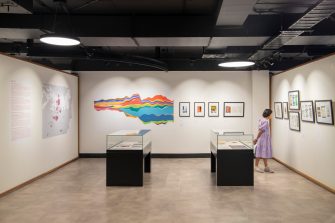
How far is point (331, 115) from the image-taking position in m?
6.21

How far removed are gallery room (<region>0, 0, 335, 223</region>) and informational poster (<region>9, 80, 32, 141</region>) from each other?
Result: 0.13 feet

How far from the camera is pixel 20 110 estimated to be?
6801mm

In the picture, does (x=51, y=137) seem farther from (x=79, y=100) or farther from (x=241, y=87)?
(x=241, y=87)

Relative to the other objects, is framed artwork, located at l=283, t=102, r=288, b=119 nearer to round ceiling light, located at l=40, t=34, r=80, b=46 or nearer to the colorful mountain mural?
the colorful mountain mural

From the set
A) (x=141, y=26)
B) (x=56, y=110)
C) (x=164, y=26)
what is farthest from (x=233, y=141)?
(x=56, y=110)

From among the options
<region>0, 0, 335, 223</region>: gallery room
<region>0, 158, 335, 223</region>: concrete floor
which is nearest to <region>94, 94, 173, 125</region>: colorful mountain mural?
<region>0, 0, 335, 223</region>: gallery room

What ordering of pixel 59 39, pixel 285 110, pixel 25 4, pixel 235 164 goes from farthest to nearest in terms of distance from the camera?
pixel 285 110
pixel 235 164
pixel 59 39
pixel 25 4

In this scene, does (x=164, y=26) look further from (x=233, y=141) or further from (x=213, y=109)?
(x=213, y=109)

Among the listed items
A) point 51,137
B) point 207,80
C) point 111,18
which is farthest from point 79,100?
point 111,18

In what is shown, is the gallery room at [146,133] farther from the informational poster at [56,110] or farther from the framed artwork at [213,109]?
the framed artwork at [213,109]

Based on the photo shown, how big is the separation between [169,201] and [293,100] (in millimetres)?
4586

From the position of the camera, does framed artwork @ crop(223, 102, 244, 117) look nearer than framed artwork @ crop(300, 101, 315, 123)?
No

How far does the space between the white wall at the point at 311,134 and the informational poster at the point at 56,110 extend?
6.49 m

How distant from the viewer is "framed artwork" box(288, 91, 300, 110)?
805 centimetres
